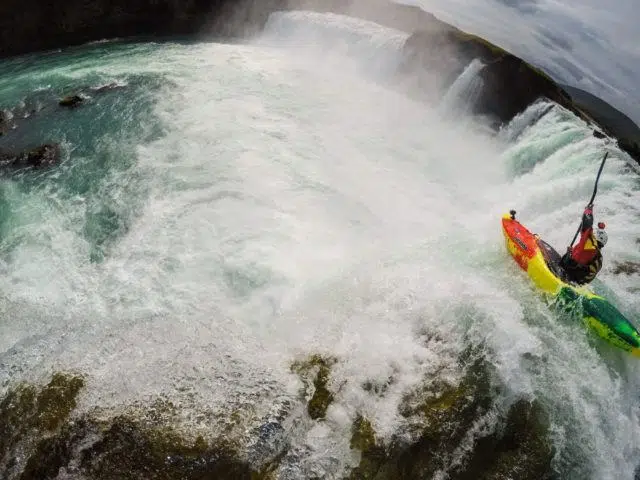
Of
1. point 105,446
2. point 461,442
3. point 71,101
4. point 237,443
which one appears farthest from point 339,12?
point 105,446

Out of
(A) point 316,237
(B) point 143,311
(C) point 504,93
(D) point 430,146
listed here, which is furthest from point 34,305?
(C) point 504,93

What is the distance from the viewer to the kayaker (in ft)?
28.2

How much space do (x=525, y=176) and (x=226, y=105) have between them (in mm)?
10515

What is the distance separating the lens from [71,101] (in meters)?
16.7

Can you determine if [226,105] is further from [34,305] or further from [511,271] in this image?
[511,271]

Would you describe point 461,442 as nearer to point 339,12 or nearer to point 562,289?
point 562,289

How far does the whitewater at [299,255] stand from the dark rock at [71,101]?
2.34 feet

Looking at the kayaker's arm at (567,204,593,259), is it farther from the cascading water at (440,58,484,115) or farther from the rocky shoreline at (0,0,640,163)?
the cascading water at (440,58,484,115)

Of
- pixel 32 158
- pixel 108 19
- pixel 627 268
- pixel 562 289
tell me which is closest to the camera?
pixel 562 289

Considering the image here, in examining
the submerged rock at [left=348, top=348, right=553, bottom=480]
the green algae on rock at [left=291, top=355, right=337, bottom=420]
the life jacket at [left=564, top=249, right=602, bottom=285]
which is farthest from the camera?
the life jacket at [left=564, top=249, right=602, bottom=285]

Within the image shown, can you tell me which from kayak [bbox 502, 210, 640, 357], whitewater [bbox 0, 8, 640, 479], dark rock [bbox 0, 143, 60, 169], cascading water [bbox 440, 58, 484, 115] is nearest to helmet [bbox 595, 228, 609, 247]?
kayak [bbox 502, 210, 640, 357]

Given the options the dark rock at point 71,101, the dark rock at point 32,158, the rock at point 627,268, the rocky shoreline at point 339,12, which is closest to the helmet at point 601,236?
A: the rock at point 627,268

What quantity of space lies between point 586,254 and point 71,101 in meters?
16.8

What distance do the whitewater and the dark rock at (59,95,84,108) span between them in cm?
71
